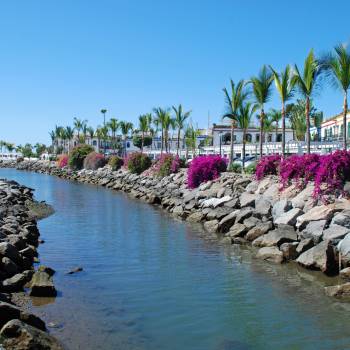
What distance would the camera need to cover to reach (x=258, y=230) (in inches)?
719

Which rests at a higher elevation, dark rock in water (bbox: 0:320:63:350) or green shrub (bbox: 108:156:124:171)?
green shrub (bbox: 108:156:124:171)

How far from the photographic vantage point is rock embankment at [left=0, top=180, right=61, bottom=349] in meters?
8.18

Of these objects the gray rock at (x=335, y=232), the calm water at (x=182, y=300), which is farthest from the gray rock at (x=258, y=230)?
the gray rock at (x=335, y=232)

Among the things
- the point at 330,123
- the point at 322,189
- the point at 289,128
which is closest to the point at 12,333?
the point at 322,189

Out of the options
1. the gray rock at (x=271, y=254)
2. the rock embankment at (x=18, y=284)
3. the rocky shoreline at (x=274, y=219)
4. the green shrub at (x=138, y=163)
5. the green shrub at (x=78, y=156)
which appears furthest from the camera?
the green shrub at (x=78, y=156)

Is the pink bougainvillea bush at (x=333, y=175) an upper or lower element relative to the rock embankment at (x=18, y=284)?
upper

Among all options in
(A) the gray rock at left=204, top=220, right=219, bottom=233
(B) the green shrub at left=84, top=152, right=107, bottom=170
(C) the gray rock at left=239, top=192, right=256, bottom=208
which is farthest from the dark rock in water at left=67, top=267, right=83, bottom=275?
(B) the green shrub at left=84, top=152, right=107, bottom=170

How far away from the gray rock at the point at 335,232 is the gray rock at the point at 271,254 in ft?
4.73

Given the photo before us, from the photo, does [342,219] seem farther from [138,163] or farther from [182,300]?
[138,163]

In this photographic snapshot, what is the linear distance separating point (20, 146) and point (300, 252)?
16681 cm

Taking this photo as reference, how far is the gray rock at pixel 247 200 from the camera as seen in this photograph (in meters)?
22.4

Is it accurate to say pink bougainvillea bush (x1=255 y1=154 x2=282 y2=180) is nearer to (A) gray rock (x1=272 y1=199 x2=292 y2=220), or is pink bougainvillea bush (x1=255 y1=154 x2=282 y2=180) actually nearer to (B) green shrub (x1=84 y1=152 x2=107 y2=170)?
(A) gray rock (x1=272 y1=199 x2=292 y2=220)

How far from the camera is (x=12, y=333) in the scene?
27.0 ft

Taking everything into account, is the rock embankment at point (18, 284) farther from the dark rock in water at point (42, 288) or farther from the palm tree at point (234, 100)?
the palm tree at point (234, 100)
